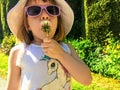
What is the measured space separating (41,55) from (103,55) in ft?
26.2

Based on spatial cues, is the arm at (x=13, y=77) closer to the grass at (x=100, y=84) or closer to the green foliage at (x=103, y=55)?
the grass at (x=100, y=84)

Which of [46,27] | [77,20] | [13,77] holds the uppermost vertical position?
[46,27]

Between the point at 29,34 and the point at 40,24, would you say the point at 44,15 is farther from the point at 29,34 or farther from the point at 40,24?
the point at 29,34

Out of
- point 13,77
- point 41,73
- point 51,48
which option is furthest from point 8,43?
point 51,48

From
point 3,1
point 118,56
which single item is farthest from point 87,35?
point 3,1

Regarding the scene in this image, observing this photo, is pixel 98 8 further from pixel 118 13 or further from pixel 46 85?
pixel 46 85

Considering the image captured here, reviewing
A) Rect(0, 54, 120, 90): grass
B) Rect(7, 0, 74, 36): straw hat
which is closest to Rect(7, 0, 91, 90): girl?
Rect(7, 0, 74, 36): straw hat

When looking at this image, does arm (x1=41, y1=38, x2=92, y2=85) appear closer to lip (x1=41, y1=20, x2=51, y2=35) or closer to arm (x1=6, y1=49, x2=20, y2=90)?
lip (x1=41, y1=20, x2=51, y2=35)

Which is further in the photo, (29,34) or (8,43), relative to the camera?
(8,43)

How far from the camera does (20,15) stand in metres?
2.96

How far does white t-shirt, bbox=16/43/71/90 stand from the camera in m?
2.75

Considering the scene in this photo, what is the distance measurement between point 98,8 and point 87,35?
982mm

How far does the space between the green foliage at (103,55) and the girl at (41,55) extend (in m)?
6.62

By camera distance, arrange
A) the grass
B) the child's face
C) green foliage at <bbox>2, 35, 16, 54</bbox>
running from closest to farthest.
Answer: the child's face < the grass < green foliage at <bbox>2, 35, 16, 54</bbox>
